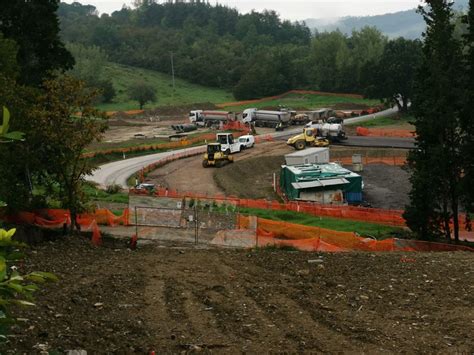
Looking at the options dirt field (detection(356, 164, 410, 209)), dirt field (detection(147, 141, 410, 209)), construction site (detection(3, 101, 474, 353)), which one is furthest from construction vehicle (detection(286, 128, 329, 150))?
construction site (detection(3, 101, 474, 353))

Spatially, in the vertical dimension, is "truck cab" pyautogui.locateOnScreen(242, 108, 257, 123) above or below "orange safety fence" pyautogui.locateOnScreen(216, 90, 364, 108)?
below

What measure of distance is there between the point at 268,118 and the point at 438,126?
52731 mm

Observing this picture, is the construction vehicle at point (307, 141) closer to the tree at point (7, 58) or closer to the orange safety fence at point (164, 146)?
the orange safety fence at point (164, 146)

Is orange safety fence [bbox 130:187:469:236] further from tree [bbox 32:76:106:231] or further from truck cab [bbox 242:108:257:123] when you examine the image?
truck cab [bbox 242:108:257:123]

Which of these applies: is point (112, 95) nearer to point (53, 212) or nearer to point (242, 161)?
point (242, 161)

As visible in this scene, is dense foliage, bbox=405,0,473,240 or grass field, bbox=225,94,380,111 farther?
grass field, bbox=225,94,380,111

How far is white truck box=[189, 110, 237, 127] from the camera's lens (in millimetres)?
85562

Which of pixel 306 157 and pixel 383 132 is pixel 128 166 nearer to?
pixel 306 157

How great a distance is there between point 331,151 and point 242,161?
11362 mm

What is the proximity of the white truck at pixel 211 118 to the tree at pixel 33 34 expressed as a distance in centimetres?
5359

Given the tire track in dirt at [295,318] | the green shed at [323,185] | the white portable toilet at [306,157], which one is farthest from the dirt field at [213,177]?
the tire track in dirt at [295,318]

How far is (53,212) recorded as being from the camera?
27812 millimetres

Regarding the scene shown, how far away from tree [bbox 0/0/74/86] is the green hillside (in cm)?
8593

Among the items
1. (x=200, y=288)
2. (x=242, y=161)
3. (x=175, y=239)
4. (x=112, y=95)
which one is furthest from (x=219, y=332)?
(x=112, y=95)
